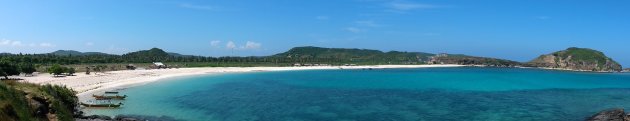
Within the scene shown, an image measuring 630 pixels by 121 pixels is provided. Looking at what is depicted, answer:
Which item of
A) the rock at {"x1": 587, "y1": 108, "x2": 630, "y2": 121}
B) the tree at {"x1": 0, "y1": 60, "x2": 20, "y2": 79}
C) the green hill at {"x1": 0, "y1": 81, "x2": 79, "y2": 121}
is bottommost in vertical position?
the rock at {"x1": 587, "y1": 108, "x2": 630, "y2": 121}

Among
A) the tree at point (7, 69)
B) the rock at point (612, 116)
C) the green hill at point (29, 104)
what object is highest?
the tree at point (7, 69)

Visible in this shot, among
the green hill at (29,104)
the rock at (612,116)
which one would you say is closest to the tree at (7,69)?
the green hill at (29,104)

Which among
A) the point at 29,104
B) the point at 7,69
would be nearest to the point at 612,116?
the point at 29,104

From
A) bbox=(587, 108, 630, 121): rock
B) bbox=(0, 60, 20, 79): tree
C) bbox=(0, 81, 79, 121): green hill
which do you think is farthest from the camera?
bbox=(0, 60, 20, 79): tree

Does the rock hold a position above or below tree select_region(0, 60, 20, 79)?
below

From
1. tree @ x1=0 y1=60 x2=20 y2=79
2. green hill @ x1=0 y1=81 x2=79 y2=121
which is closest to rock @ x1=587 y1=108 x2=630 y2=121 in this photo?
green hill @ x1=0 y1=81 x2=79 y2=121

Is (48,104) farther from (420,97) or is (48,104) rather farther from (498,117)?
(420,97)

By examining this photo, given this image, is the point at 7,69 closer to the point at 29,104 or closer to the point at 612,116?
the point at 29,104

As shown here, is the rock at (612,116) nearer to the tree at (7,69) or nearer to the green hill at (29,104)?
the green hill at (29,104)

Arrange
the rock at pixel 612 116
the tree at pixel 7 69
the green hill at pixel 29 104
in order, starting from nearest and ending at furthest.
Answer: the green hill at pixel 29 104
the rock at pixel 612 116
the tree at pixel 7 69

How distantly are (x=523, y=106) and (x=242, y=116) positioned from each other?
33.9 meters

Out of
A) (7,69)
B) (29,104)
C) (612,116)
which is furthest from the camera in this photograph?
(7,69)

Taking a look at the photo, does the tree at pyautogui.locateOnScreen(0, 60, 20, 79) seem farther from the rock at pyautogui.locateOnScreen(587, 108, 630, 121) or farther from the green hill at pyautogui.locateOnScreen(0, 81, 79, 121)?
the rock at pyautogui.locateOnScreen(587, 108, 630, 121)

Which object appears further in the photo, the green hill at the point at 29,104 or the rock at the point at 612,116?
the rock at the point at 612,116
